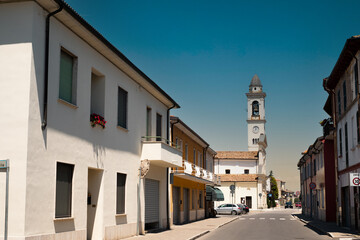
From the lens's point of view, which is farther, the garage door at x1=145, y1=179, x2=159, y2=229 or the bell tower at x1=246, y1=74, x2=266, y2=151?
the bell tower at x1=246, y1=74, x2=266, y2=151

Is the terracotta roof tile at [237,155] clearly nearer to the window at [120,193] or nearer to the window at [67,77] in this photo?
the window at [120,193]

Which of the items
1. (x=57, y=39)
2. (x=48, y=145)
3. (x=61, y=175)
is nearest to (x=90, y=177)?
(x=61, y=175)

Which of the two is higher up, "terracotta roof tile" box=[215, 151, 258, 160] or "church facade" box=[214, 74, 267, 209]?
"terracotta roof tile" box=[215, 151, 258, 160]

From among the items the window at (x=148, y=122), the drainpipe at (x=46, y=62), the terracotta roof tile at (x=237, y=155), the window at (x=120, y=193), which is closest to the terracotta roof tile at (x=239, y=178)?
the terracotta roof tile at (x=237, y=155)

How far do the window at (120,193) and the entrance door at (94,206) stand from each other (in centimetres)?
163

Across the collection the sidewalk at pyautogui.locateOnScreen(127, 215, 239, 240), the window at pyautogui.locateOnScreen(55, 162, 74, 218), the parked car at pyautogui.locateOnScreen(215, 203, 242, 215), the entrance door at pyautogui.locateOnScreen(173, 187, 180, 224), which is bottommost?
the parked car at pyautogui.locateOnScreen(215, 203, 242, 215)

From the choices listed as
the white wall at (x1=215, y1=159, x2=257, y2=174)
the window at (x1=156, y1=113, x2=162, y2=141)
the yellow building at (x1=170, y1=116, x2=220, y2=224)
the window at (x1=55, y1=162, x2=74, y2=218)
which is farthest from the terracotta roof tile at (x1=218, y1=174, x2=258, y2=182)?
the window at (x1=55, y1=162, x2=74, y2=218)

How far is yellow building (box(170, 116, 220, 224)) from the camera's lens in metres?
26.9

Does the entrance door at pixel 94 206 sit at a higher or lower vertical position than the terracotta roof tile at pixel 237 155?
lower

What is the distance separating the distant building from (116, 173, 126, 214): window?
29.7ft

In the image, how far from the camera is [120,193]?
56.0ft

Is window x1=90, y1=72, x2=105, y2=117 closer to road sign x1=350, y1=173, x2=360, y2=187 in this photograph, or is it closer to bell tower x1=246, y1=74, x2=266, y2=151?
road sign x1=350, y1=173, x2=360, y2=187

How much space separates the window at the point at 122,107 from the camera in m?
17.3

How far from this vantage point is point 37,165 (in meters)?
11.1
